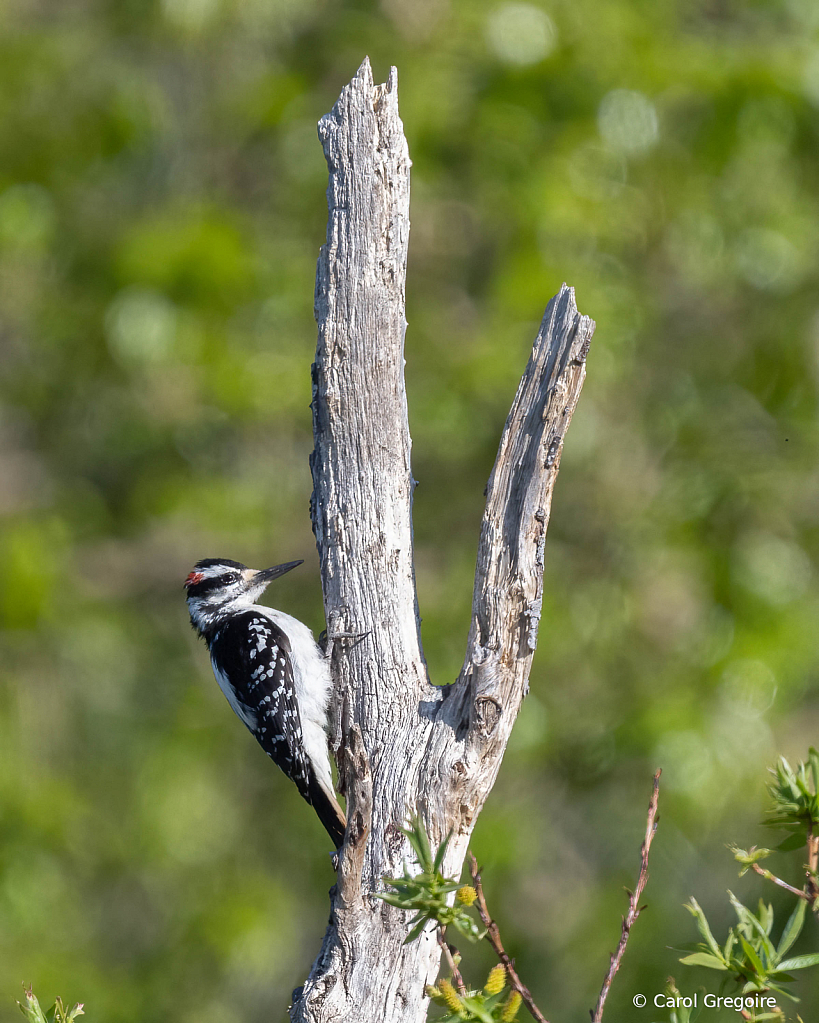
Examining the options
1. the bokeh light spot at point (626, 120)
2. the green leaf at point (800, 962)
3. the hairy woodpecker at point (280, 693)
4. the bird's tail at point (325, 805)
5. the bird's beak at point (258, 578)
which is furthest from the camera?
the bokeh light spot at point (626, 120)

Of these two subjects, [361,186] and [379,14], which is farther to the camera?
[379,14]

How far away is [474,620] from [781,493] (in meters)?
4.14

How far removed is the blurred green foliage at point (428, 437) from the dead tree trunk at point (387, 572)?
3.12 m

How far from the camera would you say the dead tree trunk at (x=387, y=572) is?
6.73ft

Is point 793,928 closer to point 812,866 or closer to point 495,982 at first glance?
point 812,866

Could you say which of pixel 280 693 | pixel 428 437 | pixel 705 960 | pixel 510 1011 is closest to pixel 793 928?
pixel 705 960

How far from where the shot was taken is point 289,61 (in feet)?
21.6

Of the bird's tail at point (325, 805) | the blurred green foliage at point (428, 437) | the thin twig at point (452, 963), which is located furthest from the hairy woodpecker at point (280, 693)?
the blurred green foliage at point (428, 437)

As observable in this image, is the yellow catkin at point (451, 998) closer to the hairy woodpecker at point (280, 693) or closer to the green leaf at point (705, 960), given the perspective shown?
the green leaf at point (705, 960)

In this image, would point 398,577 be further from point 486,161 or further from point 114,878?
point 114,878

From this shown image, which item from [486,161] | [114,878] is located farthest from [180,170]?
[114,878]

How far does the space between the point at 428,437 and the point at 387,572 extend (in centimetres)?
356

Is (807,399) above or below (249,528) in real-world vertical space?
above

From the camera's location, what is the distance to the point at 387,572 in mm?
2312
